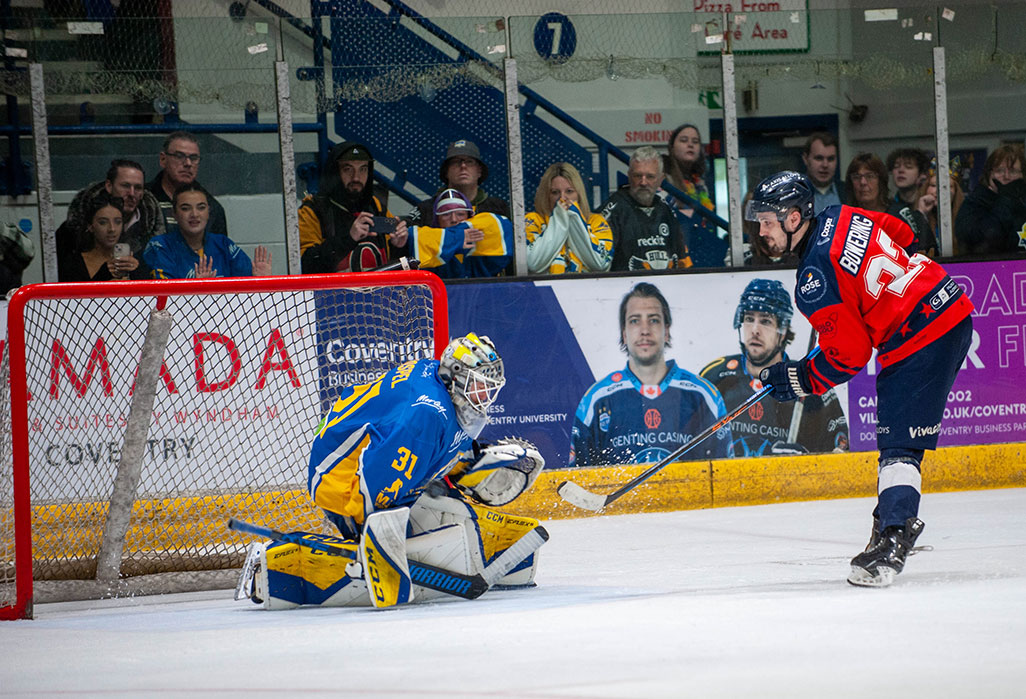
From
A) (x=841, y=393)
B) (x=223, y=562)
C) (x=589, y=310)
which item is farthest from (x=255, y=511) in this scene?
(x=841, y=393)

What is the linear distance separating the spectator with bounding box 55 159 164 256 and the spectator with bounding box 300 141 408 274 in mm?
732

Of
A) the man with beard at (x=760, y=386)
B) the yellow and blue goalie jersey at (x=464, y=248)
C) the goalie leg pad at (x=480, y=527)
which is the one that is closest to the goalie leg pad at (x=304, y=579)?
the goalie leg pad at (x=480, y=527)

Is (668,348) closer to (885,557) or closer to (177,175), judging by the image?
(177,175)

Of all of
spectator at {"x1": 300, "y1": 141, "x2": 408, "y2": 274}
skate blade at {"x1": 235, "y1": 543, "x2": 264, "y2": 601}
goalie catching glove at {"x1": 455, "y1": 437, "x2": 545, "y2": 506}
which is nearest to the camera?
skate blade at {"x1": 235, "y1": 543, "x2": 264, "y2": 601}

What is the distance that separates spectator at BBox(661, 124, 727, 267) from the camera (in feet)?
21.6

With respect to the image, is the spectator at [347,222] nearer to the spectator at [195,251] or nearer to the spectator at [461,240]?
the spectator at [461,240]

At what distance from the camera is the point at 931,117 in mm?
6789

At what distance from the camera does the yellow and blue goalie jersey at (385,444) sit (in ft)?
11.9

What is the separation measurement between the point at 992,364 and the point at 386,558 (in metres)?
4.32

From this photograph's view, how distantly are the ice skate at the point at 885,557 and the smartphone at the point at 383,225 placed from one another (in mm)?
3307

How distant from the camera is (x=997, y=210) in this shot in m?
6.89

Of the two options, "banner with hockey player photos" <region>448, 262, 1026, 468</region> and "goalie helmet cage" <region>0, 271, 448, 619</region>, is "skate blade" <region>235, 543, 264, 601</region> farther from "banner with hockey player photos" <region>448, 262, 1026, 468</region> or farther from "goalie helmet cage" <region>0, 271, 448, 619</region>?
"banner with hockey player photos" <region>448, 262, 1026, 468</region>

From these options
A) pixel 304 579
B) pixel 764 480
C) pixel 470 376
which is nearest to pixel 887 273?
pixel 470 376

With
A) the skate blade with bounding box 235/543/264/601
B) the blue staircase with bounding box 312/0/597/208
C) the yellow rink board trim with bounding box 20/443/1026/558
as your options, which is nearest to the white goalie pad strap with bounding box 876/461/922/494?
the skate blade with bounding box 235/543/264/601
